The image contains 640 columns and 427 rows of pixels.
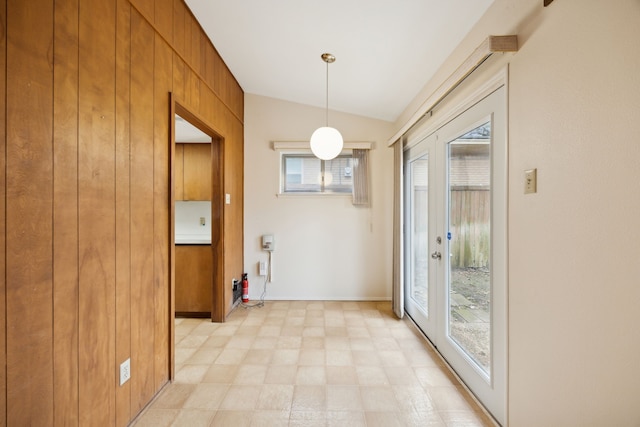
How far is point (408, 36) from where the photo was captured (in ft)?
7.14

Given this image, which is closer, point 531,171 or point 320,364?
point 531,171

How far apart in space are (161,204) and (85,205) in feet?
2.14

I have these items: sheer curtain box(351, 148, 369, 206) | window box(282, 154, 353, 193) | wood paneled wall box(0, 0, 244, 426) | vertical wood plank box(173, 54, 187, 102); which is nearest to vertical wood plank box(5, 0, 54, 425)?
wood paneled wall box(0, 0, 244, 426)

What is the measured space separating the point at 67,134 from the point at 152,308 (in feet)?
3.92

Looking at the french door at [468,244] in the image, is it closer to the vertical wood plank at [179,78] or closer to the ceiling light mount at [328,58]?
the ceiling light mount at [328,58]

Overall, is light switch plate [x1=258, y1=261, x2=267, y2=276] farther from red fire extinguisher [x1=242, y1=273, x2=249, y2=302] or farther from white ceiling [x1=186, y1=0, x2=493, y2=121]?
white ceiling [x1=186, y1=0, x2=493, y2=121]

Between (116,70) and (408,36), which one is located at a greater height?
(408,36)

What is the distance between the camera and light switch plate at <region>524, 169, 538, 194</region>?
1.34m

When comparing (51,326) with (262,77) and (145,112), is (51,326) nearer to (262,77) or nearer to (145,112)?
(145,112)

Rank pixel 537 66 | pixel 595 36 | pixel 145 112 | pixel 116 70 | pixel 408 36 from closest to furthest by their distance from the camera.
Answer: pixel 595 36
pixel 537 66
pixel 116 70
pixel 145 112
pixel 408 36

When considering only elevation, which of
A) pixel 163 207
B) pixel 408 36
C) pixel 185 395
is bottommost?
pixel 185 395

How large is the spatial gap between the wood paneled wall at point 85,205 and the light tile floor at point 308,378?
0.35m

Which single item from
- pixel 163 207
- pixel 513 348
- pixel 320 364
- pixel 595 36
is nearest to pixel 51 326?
pixel 163 207

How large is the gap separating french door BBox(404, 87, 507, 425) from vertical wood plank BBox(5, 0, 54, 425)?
2.21 m
